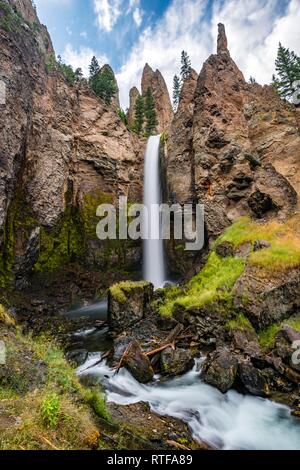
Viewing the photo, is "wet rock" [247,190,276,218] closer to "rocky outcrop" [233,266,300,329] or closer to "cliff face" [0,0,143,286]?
"rocky outcrop" [233,266,300,329]

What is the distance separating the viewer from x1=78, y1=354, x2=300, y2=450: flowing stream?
7.91m

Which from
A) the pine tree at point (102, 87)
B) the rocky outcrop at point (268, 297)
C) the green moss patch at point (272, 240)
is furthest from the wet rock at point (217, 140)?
the pine tree at point (102, 87)

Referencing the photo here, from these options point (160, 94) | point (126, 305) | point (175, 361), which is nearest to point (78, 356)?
point (126, 305)

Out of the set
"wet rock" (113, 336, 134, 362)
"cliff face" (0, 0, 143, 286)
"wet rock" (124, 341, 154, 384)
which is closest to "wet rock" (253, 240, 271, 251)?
"wet rock" (113, 336, 134, 362)

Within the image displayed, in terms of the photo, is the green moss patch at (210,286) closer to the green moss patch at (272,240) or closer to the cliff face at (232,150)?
the green moss patch at (272,240)

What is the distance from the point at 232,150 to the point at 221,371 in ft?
67.5

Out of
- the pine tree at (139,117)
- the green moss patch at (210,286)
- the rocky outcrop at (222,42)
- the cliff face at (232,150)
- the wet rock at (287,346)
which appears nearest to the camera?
the wet rock at (287,346)

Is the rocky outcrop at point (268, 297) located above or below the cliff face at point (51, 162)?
below

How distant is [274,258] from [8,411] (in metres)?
13.5

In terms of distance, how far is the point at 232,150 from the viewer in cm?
2612

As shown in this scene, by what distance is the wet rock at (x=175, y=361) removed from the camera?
1105 cm

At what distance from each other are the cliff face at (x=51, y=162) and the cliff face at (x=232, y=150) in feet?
21.3

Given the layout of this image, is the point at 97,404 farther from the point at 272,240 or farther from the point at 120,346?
the point at 272,240

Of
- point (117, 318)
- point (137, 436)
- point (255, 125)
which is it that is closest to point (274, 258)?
point (117, 318)
